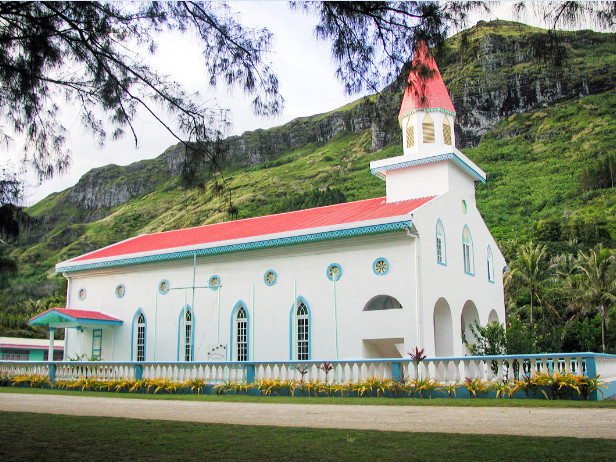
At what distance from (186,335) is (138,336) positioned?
282 cm

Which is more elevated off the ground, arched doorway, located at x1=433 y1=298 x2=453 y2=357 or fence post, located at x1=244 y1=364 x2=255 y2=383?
arched doorway, located at x1=433 y1=298 x2=453 y2=357

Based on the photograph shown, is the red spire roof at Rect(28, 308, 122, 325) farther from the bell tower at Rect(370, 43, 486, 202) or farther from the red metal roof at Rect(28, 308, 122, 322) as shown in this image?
the bell tower at Rect(370, 43, 486, 202)

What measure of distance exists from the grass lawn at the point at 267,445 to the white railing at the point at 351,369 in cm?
698

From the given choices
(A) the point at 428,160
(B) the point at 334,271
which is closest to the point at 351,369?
(B) the point at 334,271

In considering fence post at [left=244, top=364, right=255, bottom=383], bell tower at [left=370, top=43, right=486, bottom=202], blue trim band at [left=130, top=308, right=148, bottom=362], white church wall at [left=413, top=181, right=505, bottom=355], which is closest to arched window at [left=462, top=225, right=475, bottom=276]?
white church wall at [left=413, top=181, right=505, bottom=355]

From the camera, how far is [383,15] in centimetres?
890

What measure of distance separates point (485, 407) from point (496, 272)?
672 inches

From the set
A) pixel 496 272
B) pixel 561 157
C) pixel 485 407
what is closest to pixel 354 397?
pixel 485 407

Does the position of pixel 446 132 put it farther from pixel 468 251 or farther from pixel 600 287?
pixel 600 287

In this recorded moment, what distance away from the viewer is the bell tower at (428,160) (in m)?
23.9

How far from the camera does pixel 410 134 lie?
82.5ft

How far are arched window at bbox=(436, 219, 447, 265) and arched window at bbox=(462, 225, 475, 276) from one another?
8.21 ft

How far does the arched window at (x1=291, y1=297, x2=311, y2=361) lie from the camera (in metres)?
21.9

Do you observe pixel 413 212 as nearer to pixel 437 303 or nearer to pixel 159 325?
pixel 437 303
